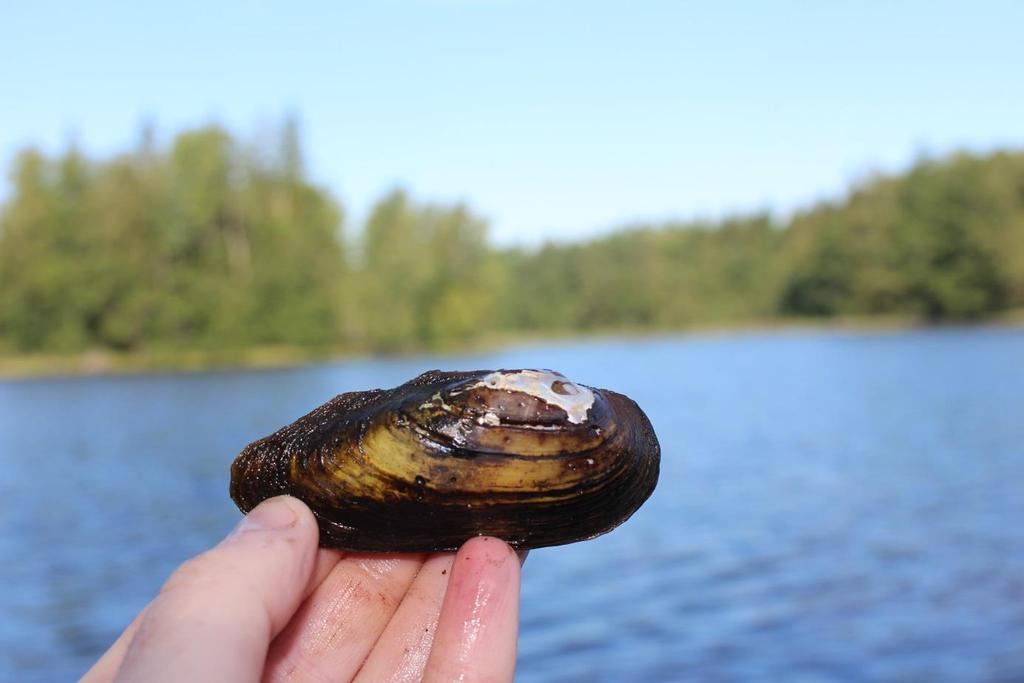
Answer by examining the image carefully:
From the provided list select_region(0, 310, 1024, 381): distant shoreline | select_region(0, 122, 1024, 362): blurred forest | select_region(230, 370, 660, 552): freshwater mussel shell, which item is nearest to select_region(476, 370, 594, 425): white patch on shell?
select_region(230, 370, 660, 552): freshwater mussel shell

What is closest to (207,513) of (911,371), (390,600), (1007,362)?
(390,600)

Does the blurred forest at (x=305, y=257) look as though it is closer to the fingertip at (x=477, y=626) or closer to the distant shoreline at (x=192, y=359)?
the distant shoreline at (x=192, y=359)

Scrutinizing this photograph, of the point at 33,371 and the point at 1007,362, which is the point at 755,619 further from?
the point at 33,371

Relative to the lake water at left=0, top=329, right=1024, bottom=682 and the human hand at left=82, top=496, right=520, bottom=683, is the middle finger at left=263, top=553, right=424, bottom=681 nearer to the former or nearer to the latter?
the human hand at left=82, top=496, right=520, bottom=683

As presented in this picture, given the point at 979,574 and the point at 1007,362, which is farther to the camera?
the point at 1007,362

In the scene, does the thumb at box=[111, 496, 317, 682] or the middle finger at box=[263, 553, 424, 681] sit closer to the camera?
the thumb at box=[111, 496, 317, 682]

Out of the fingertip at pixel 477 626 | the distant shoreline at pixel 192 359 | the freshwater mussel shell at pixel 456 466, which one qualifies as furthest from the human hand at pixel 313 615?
the distant shoreline at pixel 192 359
